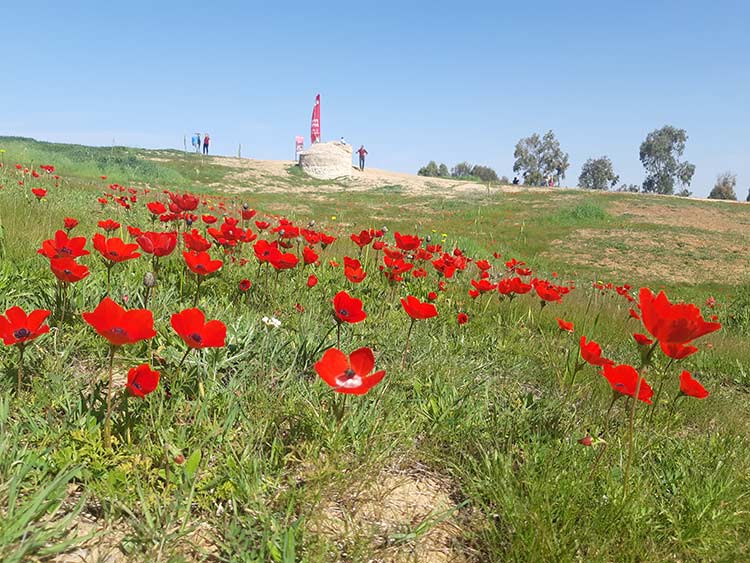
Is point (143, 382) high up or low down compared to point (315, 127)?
down

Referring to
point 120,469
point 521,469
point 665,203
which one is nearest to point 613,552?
point 521,469

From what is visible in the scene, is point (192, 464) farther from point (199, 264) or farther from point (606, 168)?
point (606, 168)

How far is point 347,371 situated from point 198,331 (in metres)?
0.50

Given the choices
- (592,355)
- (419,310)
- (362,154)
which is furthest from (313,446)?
(362,154)

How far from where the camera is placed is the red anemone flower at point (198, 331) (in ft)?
4.56

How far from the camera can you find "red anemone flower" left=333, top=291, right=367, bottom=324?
70.1 inches

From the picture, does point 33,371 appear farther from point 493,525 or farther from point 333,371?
point 493,525

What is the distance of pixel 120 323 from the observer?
4.14 feet

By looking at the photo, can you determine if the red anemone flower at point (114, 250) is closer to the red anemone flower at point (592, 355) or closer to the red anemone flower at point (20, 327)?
the red anemone flower at point (20, 327)

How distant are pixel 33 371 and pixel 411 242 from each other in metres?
2.36

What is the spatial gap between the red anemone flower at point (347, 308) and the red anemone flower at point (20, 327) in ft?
3.15

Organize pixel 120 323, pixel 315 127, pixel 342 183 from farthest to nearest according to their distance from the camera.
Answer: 1. pixel 315 127
2. pixel 342 183
3. pixel 120 323

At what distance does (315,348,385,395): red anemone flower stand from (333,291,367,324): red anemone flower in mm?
288

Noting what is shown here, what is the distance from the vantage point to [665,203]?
30.7 meters
